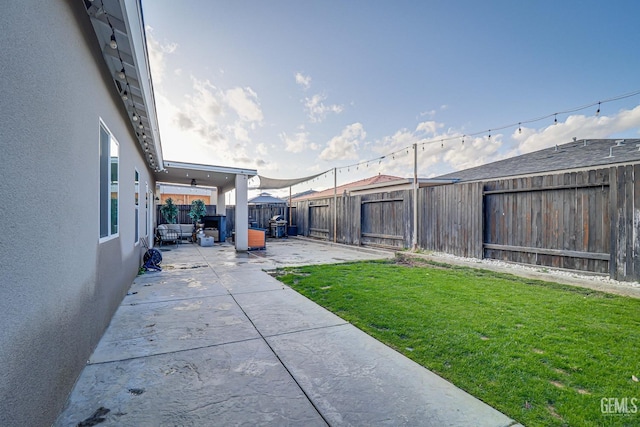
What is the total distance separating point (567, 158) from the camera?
9930 mm

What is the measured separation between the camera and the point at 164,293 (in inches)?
187

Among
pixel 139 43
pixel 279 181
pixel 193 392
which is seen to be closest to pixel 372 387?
pixel 193 392

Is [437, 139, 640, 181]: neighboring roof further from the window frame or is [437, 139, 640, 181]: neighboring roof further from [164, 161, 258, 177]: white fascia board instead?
the window frame

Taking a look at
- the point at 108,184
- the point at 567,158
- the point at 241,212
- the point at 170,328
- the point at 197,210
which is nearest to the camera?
the point at 170,328

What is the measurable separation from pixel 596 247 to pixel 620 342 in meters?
2.89

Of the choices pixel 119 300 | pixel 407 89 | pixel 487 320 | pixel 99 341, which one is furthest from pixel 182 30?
pixel 487 320

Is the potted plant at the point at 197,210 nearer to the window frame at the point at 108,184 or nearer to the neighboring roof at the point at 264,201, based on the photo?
the neighboring roof at the point at 264,201

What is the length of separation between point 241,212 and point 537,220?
8.51 meters

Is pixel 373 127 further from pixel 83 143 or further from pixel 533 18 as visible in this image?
pixel 83 143

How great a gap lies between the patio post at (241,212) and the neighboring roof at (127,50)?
209 inches

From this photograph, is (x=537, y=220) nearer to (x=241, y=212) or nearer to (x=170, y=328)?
(x=170, y=328)

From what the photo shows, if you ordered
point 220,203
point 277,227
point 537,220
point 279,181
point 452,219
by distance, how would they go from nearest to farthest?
point 537,220, point 452,219, point 279,181, point 220,203, point 277,227

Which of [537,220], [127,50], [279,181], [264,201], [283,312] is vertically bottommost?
[283,312]

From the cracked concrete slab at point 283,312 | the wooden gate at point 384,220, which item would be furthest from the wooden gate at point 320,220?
the cracked concrete slab at point 283,312
